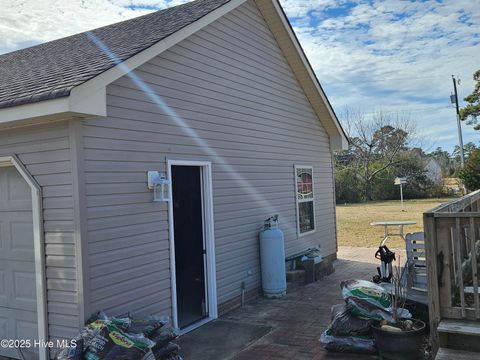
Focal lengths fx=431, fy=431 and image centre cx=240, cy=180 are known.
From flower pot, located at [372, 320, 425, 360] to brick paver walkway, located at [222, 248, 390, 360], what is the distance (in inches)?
14.7

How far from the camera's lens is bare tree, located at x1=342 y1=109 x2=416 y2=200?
132ft

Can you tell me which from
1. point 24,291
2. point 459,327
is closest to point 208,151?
point 24,291

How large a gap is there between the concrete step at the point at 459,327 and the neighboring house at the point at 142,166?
123 inches

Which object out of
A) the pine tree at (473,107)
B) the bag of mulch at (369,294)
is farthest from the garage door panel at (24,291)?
the pine tree at (473,107)

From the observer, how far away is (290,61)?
9273 mm

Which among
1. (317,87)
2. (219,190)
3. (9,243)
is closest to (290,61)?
(317,87)

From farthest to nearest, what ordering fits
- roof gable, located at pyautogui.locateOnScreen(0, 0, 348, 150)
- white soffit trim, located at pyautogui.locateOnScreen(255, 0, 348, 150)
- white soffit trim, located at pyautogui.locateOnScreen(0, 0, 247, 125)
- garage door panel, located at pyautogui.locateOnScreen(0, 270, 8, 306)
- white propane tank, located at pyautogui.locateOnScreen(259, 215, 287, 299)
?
white soffit trim, located at pyautogui.locateOnScreen(255, 0, 348, 150) < white propane tank, located at pyautogui.locateOnScreen(259, 215, 287, 299) < garage door panel, located at pyautogui.locateOnScreen(0, 270, 8, 306) < roof gable, located at pyautogui.locateOnScreen(0, 0, 348, 150) < white soffit trim, located at pyautogui.locateOnScreen(0, 0, 247, 125)

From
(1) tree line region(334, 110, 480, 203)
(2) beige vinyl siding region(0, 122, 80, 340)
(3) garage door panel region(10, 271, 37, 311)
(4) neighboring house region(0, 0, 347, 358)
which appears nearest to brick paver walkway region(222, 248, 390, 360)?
(4) neighboring house region(0, 0, 347, 358)

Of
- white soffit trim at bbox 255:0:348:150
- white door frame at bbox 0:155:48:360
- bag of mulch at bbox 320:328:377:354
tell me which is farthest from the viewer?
white soffit trim at bbox 255:0:348:150

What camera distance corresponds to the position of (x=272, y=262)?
289 inches

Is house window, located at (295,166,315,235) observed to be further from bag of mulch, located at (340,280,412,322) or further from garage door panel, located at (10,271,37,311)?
garage door panel, located at (10,271,37,311)

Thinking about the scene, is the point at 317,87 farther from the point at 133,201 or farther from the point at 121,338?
the point at 121,338

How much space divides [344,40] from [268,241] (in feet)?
33.8

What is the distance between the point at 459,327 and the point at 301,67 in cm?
666
